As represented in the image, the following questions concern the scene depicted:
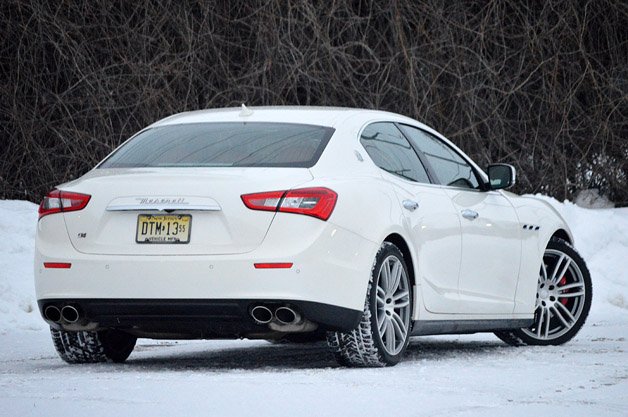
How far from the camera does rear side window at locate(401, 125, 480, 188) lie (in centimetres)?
877

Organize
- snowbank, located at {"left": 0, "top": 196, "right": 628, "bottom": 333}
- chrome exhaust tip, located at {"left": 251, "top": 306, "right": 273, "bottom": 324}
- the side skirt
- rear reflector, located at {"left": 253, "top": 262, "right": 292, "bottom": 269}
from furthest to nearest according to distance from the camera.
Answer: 1. snowbank, located at {"left": 0, "top": 196, "right": 628, "bottom": 333}
2. the side skirt
3. chrome exhaust tip, located at {"left": 251, "top": 306, "right": 273, "bottom": 324}
4. rear reflector, located at {"left": 253, "top": 262, "right": 292, "bottom": 269}

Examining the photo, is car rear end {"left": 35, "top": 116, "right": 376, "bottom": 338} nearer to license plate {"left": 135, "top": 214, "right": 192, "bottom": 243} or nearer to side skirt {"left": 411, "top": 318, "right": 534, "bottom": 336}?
license plate {"left": 135, "top": 214, "right": 192, "bottom": 243}

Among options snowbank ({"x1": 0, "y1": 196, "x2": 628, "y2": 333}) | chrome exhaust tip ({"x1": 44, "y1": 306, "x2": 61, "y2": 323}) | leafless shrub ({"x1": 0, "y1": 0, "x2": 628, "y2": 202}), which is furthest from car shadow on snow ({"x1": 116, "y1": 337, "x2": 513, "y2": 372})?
leafless shrub ({"x1": 0, "y1": 0, "x2": 628, "y2": 202})

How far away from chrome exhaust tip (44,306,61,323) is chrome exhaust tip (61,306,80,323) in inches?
1.7

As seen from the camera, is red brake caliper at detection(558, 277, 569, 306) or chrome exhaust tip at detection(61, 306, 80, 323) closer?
chrome exhaust tip at detection(61, 306, 80, 323)

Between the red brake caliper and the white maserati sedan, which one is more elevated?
the white maserati sedan

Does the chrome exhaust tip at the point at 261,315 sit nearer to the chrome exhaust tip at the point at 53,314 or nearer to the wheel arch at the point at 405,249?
the wheel arch at the point at 405,249

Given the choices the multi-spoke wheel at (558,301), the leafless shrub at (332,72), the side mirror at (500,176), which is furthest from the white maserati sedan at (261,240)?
the leafless shrub at (332,72)

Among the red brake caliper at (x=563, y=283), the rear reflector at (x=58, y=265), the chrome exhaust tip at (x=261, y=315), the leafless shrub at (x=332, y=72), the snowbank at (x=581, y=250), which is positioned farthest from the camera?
the leafless shrub at (x=332, y=72)

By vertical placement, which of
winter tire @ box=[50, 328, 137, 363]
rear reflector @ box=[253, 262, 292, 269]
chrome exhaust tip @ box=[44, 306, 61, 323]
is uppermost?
rear reflector @ box=[253, 262, 292, 269]

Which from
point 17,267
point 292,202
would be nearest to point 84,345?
point 292,202

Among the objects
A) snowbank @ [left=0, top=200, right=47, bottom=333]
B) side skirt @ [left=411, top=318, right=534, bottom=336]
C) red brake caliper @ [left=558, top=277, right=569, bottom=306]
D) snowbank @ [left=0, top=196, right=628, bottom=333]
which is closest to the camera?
side skirt @ [left=411, top=318, right=534, bottom=336]

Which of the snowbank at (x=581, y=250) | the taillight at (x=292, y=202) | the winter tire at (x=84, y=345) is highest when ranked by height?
the taillight at (x=292, y=202)

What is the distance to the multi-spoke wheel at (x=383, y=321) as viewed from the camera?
7.43 metres
